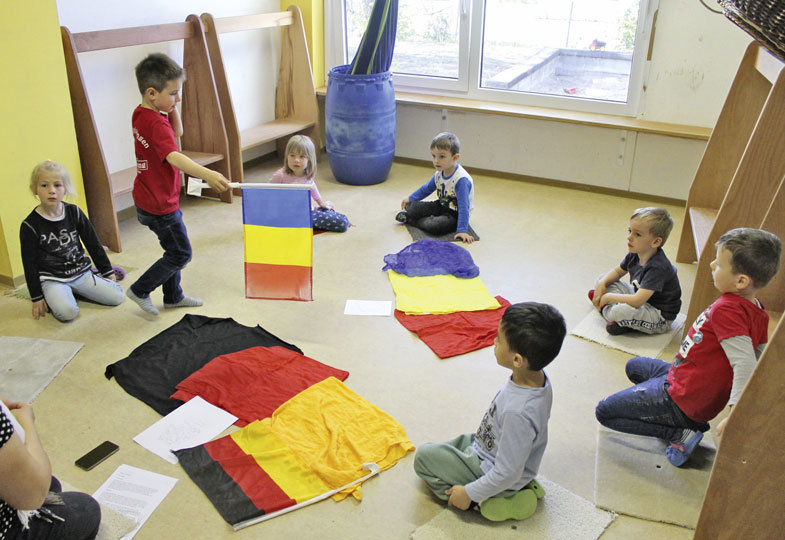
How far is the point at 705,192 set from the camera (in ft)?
12.5

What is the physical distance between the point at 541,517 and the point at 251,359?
1.37m

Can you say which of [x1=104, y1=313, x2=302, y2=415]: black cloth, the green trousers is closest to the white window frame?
[x1=104, y1=313, x2=302, y2=415]: black cloth

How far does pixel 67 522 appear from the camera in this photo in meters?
1.84

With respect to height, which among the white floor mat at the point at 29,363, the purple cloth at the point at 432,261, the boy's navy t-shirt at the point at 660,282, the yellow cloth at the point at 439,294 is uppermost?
the boy's navy t-shirt at the point at 660,282

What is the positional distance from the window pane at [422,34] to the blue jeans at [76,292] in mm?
3272

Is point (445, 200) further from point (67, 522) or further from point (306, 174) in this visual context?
point (67, 522)

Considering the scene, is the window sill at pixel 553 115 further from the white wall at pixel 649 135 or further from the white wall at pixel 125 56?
the white wall at pixel 125 56

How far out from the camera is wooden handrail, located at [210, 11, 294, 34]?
4.59 meters

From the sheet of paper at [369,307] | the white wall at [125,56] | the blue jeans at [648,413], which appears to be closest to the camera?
the blue jeans at [648,413]

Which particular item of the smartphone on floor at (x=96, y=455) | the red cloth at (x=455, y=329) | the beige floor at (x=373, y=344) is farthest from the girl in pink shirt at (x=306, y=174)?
the smartphone on floor at (x=96, y=455)

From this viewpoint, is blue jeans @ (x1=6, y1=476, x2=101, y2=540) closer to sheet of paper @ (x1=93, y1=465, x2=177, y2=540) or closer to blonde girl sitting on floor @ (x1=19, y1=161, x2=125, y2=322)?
sheet of paper @ (x1=93, y1=465, x2=177, y2=540)

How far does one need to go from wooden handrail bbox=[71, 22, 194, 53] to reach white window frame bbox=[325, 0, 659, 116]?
1.62 m

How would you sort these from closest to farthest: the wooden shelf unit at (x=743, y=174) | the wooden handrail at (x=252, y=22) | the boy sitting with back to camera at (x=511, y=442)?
the boy sitting with back to camera at (x=511, y=442) < the wooden shelf unit at (x=743, y=174) < the wooden handrail at (x=252, y=22)

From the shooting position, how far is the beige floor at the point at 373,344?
2193 millimetres
